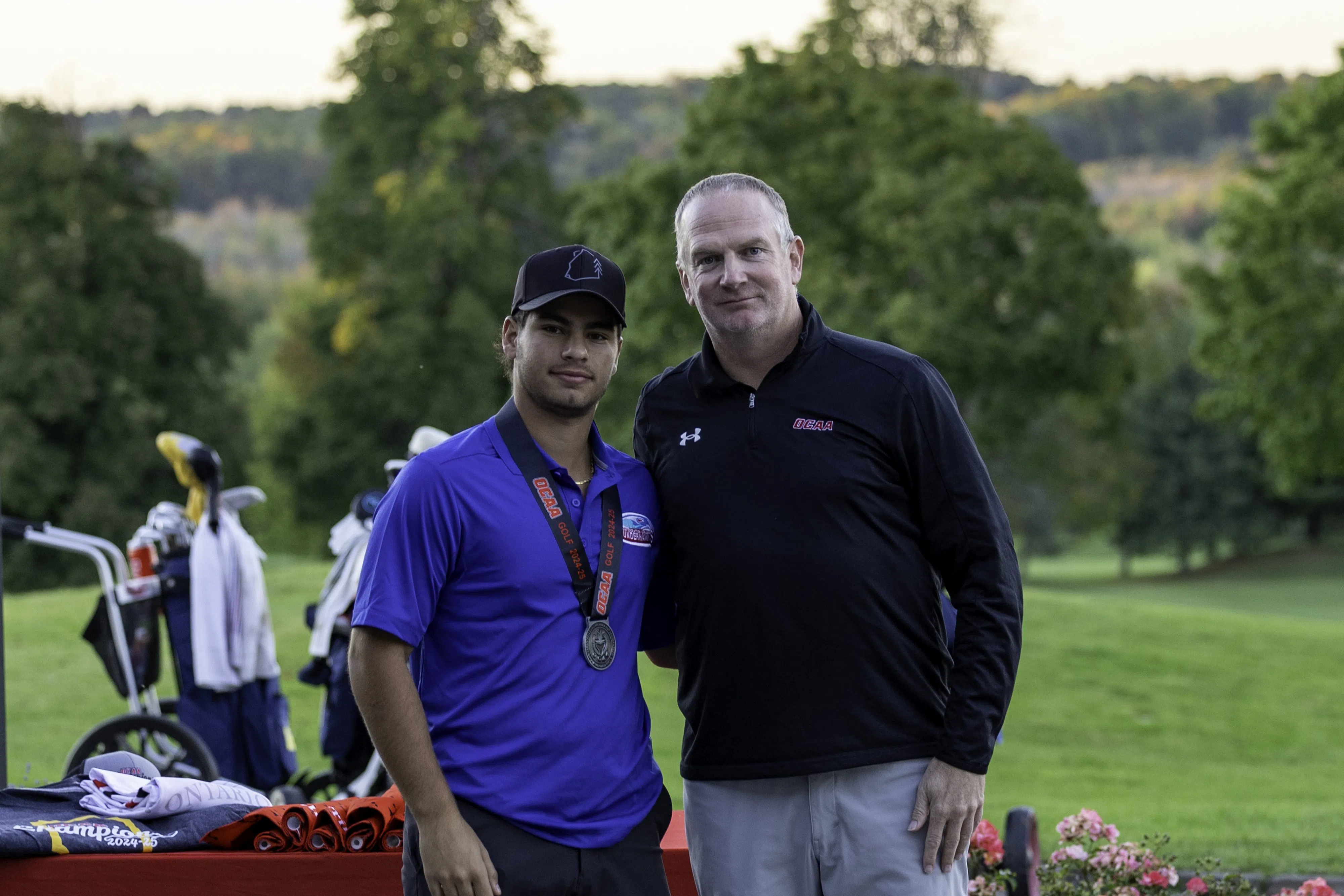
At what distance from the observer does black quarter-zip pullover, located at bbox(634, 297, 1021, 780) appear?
3.30 metres

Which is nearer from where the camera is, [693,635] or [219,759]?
[693,635]

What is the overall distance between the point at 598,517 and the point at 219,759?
21.6ft

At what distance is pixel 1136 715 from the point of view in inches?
699

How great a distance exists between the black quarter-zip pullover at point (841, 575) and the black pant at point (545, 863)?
0.33 m

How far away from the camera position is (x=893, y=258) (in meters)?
28.4

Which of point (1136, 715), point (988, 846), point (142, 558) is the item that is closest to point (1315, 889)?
point (988, 846)

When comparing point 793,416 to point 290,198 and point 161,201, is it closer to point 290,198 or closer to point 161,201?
point 161,201

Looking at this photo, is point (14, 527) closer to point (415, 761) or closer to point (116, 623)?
point (116, 623)

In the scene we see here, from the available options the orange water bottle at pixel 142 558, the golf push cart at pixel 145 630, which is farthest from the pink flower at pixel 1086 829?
the orange water bottle at pixel 142 558

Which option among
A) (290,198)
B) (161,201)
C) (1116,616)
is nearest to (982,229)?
(1116,616)

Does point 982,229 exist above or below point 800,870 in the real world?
above

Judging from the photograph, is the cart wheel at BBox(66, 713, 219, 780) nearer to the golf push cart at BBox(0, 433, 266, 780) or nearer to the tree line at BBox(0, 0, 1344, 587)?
the golf push cart at BBox(0, 433, 266, 780)

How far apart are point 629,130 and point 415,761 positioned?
84459 mm

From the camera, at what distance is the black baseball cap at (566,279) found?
3205 millimetres
